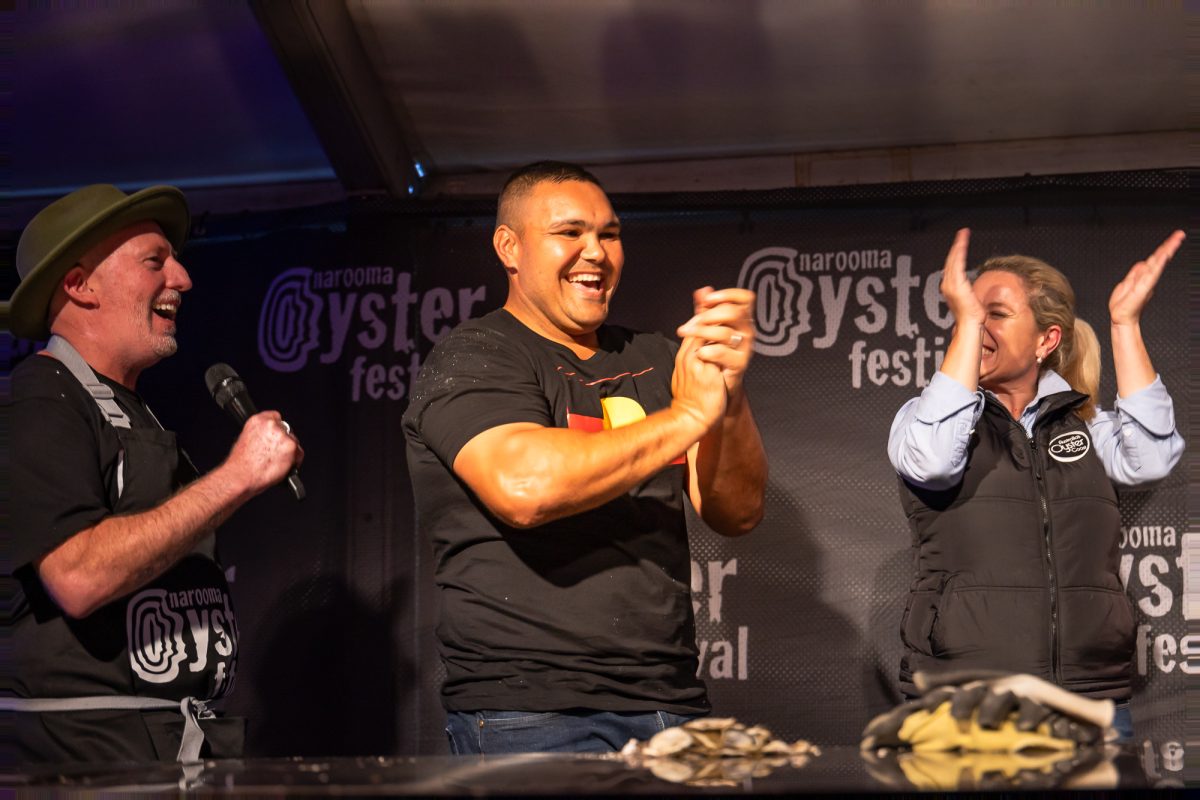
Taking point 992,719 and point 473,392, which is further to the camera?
point 473,392

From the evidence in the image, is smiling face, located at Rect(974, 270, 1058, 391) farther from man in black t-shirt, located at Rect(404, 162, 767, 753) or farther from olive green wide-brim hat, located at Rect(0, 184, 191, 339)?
olive green wide-brim hat, located at Rect(0, 184, 191, 339)

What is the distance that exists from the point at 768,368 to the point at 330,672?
154 centimetres

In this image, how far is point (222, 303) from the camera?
3744 millimetres

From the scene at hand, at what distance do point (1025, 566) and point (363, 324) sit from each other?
6.56 ft

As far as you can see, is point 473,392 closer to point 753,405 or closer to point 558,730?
point 558,730

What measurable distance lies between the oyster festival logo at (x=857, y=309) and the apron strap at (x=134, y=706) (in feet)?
6.25

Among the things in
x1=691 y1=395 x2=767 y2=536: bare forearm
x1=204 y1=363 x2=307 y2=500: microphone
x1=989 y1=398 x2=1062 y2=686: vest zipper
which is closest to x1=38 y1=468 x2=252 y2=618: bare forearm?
x1=204 y1=363 x2=307 y2=500: microphone

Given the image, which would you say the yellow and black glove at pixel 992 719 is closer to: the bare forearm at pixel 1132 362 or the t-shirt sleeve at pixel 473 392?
the t-shirt sleeve at pixel 473 392

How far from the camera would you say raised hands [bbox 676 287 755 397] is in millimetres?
2145

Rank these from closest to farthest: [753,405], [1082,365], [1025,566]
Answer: [1025,566] < [1082,365] < [753,405]

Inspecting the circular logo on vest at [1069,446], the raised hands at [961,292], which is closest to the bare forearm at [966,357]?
the raised hands at [961,292]

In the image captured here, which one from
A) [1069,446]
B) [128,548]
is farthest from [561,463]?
[1069,446]

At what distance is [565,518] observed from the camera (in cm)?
218

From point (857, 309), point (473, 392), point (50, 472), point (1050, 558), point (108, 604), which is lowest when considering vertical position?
point (108, 604)
